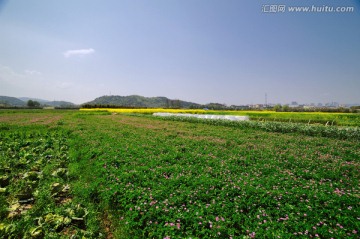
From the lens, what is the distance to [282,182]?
7.50 meters

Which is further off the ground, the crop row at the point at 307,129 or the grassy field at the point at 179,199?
the crop row at the point at 307,129

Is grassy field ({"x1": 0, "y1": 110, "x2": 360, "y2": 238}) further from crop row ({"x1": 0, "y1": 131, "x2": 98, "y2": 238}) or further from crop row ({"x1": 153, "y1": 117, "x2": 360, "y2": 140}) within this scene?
crop row ({"x1": 153, "y1": 117, "x2": 360, "y2": 140})

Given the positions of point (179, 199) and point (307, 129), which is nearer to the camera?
point (179, 199)

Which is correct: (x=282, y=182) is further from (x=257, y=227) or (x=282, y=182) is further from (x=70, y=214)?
(x=70, y=214)

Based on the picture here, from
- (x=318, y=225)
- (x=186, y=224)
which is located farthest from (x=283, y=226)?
(x=186, y=224)

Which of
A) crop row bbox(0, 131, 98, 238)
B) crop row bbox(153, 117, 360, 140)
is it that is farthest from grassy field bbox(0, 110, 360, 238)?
crop row bbox(153, 117, 360, 140)

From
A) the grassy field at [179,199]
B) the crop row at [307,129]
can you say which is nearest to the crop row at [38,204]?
the grassy field at [179,199]

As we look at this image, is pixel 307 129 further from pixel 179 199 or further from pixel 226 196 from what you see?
pixel 179 199

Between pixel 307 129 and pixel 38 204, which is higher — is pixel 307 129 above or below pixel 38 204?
above

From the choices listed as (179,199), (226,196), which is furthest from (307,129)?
(179,199)

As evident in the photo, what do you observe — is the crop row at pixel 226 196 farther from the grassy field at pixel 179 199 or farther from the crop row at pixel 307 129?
the crop row at pixel 307 129

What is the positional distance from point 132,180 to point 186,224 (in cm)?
316

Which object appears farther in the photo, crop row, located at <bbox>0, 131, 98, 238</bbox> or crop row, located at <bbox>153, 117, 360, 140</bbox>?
crop row, located at <bbox>153, 117, 360, 140</bbox>

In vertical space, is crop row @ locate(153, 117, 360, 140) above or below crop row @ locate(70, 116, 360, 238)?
above
